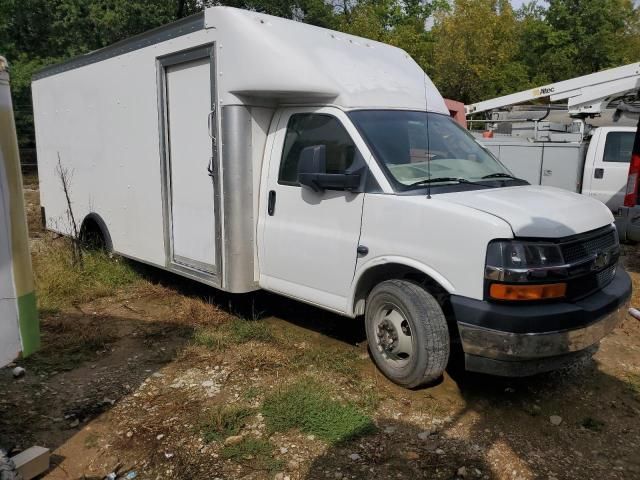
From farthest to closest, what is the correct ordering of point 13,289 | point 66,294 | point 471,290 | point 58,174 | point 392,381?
point 58,174
point 66,294
point 392,381
point 471,290
point 13,289

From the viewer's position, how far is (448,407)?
13.0 ft

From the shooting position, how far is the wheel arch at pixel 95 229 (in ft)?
22.5

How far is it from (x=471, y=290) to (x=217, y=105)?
2779mm

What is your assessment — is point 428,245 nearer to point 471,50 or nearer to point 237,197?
point 237,197

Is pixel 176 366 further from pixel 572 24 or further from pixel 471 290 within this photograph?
pixel 572 24

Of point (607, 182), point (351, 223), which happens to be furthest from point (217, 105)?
point (607, 182)

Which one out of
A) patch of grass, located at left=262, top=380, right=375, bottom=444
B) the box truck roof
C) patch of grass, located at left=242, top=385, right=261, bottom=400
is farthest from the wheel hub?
the box truck roof

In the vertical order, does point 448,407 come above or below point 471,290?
below

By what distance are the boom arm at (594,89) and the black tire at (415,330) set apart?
716 cm

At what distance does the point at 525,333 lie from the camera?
11.4ft

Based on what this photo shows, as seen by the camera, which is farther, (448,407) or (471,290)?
(448,407)

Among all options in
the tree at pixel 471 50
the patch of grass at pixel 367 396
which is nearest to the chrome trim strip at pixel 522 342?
the patch of grass at pixel 367 396

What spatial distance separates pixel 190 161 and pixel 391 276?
2.39m

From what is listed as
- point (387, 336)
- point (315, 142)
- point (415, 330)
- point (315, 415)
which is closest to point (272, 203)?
point (315, 142)
